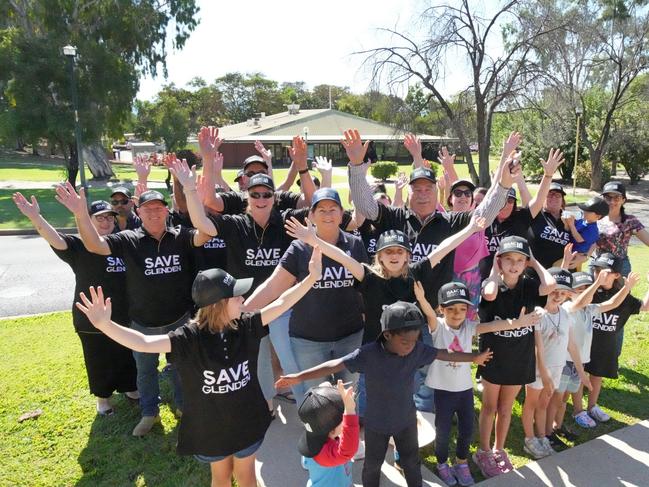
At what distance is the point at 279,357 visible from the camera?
383cm

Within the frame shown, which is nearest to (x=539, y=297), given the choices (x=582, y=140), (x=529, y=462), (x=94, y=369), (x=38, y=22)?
(x=529, y=462)

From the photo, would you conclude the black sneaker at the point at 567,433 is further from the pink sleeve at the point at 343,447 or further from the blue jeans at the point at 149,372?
the blue jeans at the point at 149,372

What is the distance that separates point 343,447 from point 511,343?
1.65m

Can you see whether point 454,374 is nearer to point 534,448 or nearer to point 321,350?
point 321,350

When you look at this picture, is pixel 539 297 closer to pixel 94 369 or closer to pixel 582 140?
pixel 94 369

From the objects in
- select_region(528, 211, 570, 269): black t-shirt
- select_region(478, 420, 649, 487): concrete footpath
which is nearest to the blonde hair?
select_region(478, 420, 649, 487): concrete footpath

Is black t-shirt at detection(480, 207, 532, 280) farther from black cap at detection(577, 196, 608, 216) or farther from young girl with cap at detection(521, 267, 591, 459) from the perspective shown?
young girl with cap at detection(521, 267, 591, 459)

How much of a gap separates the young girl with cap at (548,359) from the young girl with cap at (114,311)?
11.3 feet

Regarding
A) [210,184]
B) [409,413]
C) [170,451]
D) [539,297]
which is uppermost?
[210,184]

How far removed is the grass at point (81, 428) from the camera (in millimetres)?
3543

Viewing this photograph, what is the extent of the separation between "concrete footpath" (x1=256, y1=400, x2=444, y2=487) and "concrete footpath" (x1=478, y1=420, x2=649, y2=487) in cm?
59

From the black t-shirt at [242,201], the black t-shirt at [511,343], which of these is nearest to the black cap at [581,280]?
the black t-shirt at [511,343]

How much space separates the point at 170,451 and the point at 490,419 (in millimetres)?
2495

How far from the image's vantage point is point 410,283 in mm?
3346
